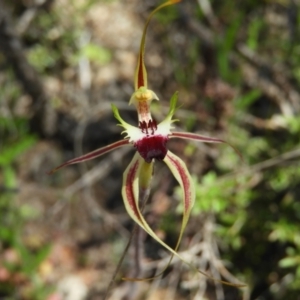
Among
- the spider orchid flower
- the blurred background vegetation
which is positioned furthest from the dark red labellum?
the blurred background vegetation

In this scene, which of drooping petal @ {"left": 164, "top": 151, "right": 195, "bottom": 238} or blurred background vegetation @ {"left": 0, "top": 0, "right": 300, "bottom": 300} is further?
blurred background vegetation @ {"left": 0, "top": 0, "right": 300, "bottom": 300}

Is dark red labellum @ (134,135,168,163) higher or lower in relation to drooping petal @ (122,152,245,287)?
higher

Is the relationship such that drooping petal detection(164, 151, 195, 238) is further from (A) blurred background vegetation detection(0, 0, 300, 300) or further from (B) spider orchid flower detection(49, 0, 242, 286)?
(A) blurred background vegetation detection(0, 0, 300, 300)

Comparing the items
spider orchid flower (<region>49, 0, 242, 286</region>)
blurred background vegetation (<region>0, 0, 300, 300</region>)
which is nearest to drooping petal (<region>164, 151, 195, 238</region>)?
spider orchid flower (<region>49, 0, 242, 286</region>)

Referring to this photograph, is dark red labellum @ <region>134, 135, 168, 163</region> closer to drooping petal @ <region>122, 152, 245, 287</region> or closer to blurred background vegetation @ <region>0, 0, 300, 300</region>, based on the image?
drooping petal @ <region>122, 152, 245, 287</region>

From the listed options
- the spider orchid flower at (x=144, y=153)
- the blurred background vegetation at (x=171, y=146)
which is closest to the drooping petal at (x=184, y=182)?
the spider orchid flower at (x=144, y=153)

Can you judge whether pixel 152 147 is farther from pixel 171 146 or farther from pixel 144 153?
pixel 171 146
